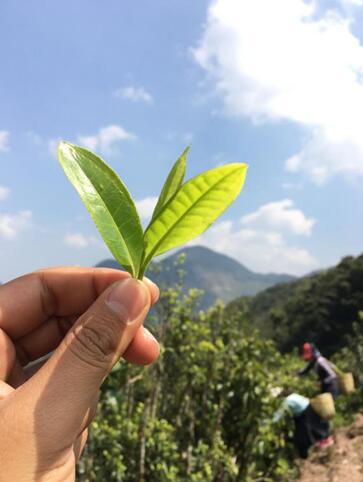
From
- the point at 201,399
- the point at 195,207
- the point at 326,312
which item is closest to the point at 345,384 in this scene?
the point at 201,399

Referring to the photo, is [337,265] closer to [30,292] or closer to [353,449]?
[353,449]

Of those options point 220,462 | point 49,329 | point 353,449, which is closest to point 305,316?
point 353,449

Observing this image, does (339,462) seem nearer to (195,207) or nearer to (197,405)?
(197,405)

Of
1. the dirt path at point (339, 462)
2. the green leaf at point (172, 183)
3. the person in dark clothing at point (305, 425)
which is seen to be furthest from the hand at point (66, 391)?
the dirt path at point (339, 462)

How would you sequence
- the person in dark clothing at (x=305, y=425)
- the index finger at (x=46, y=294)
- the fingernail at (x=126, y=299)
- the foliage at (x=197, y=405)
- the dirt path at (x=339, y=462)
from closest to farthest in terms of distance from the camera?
the fingernail at (x=126, y=299) → the index finger at (x=46, y=294) → the foliage at (x=197, y=405) → the dirt path at (x=339, y=462) → the person in dark clothing at (x=305, y=425)

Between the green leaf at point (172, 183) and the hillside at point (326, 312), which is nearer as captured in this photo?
the green leaf at point (172, 183)

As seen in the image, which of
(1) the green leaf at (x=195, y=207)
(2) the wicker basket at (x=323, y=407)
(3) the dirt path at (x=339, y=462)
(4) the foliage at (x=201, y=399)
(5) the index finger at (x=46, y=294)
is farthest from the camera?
(2) the wicker basket at (x=323, y=407)

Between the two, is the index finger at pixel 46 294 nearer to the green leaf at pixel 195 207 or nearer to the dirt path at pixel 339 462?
the green leaf at pixel 195 207
